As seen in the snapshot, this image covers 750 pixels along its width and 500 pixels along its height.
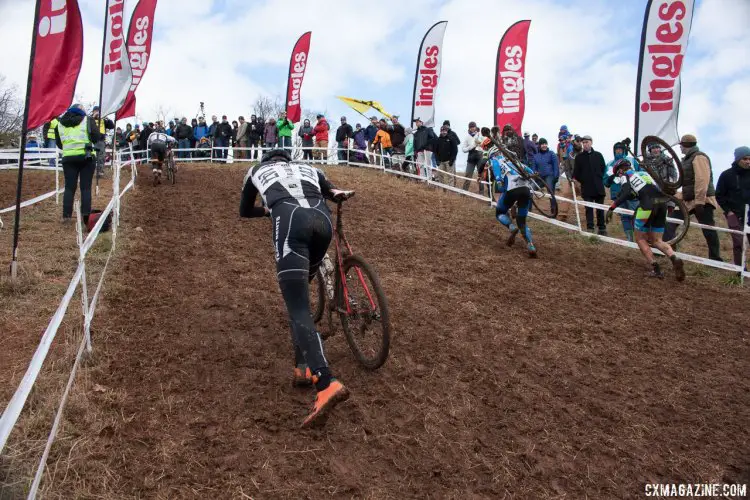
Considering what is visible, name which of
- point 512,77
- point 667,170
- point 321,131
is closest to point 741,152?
point 667,170

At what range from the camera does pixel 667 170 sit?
31.1ft

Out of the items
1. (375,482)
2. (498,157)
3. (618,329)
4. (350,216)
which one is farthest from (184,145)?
(375,482)

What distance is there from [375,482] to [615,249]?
352 inches

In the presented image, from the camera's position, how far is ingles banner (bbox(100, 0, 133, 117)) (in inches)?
450

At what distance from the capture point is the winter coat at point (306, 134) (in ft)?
73.3

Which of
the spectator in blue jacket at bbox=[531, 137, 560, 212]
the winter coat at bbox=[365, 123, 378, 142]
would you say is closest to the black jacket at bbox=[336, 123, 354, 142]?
the winter coat at bbox=[365, 123, 378, 142]

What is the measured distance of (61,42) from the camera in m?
6.66

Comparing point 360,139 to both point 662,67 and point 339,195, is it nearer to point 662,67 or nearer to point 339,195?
point 662,67

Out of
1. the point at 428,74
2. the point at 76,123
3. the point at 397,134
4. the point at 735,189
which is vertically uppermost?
the point at 428,74

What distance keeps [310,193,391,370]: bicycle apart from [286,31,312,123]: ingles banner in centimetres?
1745

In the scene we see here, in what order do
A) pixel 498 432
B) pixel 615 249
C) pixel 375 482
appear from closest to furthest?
pixel 375 482 → pixel 498 432 → pixel 615 249

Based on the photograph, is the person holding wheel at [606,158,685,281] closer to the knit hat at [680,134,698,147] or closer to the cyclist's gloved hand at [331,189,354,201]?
the knit hat at [680,134,698,147]

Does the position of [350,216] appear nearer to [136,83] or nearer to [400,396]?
[136,83]

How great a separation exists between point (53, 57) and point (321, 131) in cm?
1592
